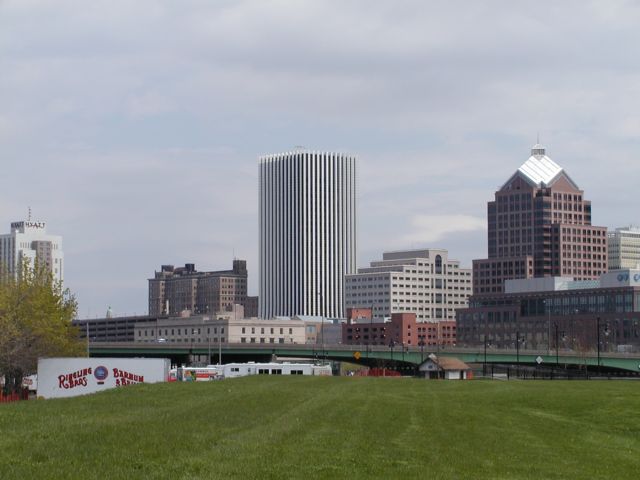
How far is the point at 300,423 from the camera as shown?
130ft

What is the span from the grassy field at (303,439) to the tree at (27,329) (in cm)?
3032

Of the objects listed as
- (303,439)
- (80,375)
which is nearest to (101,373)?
(80,375)

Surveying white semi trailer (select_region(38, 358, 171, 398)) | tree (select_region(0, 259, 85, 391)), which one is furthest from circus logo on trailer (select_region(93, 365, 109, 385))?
tree (select_region(0, 259, 85, 391))

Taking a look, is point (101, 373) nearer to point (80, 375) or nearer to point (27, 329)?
point (80, 375)

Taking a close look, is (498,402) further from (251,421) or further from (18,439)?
(18,439)

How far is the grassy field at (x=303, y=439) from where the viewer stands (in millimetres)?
26984

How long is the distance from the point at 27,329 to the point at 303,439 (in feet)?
193

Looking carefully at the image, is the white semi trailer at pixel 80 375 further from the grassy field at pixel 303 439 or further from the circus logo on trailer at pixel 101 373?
the grassy field at pixel 303 439

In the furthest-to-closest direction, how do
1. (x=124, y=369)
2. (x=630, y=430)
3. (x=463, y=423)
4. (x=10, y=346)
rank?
(x=10, y=346) < (x=124, y=369) < (x=630, y=430) < (x=463, y=423)

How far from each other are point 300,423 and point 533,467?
10229mm

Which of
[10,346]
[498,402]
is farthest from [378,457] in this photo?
[10,346]

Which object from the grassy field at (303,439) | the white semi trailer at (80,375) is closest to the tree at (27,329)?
the white semi trailer at (80,375)

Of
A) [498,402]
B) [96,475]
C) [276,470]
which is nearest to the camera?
[96,475]

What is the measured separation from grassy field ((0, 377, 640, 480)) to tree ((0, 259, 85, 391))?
30317mm
